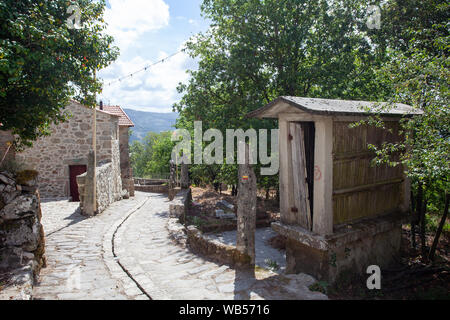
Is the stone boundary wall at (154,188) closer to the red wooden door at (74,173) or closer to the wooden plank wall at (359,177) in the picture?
the red wooden door at (74,173)

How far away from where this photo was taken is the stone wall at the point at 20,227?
187 inches

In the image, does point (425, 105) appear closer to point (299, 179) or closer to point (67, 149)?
point (299, 179)

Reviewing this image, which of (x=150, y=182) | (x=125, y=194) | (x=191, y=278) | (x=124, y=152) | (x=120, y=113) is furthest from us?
Answer: (x=150, y=182)

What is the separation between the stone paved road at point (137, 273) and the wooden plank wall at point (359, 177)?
1.66 m

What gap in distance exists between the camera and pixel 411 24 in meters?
8.79

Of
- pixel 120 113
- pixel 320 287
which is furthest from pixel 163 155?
pixel 320 287

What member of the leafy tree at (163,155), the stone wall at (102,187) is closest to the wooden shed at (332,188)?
the stone wall at (102,187)

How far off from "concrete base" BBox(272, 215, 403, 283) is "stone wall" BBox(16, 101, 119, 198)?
1261 centimetres

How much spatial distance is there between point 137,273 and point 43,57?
4.10 m

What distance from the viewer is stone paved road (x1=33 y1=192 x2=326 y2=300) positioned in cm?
456

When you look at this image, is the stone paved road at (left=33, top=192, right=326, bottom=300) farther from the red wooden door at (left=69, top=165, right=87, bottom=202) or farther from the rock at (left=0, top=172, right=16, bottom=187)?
the red wooden door at (left=69, top=165, right=87, bottom=202)

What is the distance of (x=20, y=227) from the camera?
16.7ft

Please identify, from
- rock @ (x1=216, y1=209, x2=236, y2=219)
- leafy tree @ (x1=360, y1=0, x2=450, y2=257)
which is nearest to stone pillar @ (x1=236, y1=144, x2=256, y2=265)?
leafy tree @ (x1=360, y1=0, x2=450, y2=257)
